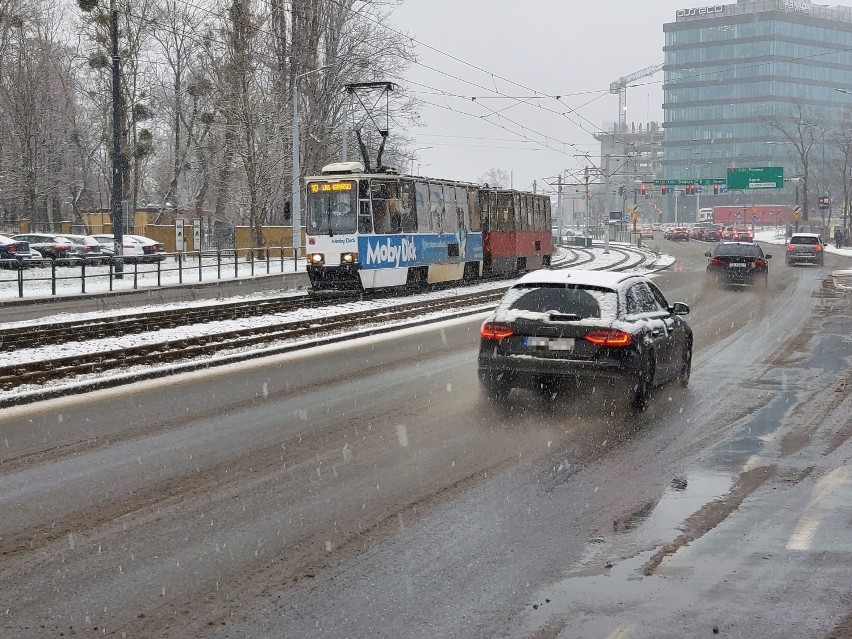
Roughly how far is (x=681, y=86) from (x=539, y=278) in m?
178

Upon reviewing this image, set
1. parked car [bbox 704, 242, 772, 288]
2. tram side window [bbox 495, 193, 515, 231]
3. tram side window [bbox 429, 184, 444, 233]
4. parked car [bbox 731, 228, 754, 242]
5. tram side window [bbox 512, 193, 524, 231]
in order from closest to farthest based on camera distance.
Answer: tram side window [bbox 429, 184, 444, 233] < parked car [bbox 704, 242, 772, 288] < tram side window [bbox 495, 193, 515, 231] < tram side window [bbox 512, 193, 524, 231] < parked car [bbox 731, 228, 754, 242]

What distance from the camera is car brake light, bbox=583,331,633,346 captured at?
36.3 feet

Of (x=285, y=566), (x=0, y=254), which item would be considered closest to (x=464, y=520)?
(x=285, y=566)

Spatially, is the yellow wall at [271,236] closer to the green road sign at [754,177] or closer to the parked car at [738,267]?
the parked car at [738,267]

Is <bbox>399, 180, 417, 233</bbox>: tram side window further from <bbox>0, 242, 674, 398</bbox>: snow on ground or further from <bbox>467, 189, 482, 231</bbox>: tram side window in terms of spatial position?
<bbox>467, 189, 482, 231</bbox>: tram side window

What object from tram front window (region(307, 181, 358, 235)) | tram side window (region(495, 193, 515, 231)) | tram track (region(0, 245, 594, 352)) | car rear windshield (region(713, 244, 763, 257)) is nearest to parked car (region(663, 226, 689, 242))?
tram side window (region(495, 193, 515, 231))

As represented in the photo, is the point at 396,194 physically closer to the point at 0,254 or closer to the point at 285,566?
the point at 0,254

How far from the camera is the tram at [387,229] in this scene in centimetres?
2916

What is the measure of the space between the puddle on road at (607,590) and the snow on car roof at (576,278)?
4637 mm

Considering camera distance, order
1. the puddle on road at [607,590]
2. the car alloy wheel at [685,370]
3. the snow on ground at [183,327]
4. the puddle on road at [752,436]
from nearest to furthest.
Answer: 1. the puddle on road at [607,590]
2. the puddle on road at [752,436]
3. the car alloy wheel at [685,370]
4. the snow on ground at [183,327]

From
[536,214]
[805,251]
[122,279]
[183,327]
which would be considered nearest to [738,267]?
[536,214]

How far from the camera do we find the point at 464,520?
6.98m

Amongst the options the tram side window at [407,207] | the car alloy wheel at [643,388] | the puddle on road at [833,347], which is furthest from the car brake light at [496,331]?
the tram side window at [407,207]

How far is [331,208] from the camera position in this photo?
1157 inches
